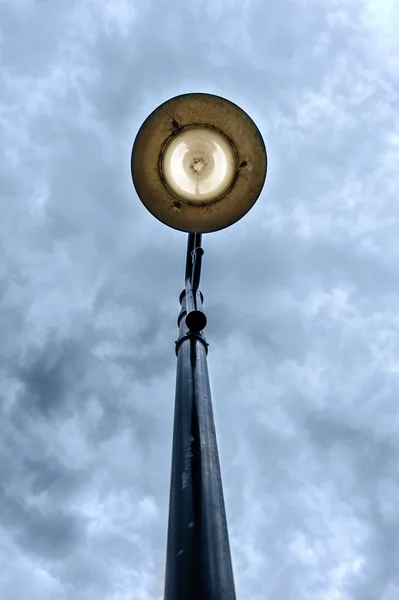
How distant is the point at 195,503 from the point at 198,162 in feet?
9.30

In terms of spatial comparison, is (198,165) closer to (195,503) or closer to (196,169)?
(196,169)

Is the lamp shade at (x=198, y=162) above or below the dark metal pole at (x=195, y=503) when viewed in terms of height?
above

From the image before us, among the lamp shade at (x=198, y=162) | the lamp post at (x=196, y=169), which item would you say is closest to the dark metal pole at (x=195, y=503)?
the lamp post at (x=196, y=169)

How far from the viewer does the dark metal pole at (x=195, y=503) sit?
2.09m

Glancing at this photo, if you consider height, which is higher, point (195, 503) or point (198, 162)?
point (198, 162)

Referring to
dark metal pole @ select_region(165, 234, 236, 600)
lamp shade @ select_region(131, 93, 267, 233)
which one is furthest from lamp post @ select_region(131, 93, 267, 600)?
dark metal pole @ select_region(165, 234, 236, 600)

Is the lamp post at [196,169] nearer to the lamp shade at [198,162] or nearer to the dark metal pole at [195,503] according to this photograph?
the lamp shade at [198,162]

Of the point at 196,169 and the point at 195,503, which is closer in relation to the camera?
the point at 195,503

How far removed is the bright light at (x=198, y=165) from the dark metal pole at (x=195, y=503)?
147 cm

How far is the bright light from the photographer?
4.32 m

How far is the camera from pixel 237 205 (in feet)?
14.7

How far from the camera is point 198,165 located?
14.3 ft

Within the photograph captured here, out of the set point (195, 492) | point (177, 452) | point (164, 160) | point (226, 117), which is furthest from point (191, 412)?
point (226, 117)

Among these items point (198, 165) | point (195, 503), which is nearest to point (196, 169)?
point (198, 165)
